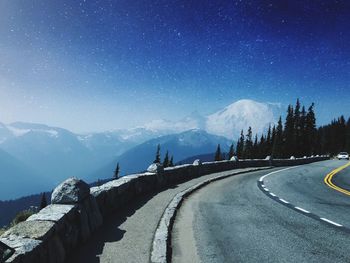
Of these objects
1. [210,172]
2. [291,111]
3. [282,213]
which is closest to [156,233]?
[282,213]

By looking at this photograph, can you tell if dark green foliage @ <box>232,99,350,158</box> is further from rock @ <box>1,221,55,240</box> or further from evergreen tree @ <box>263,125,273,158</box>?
rock @ <box>1,221,55,240</box>

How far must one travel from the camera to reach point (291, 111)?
106312 mm

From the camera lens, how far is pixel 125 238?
663 cm

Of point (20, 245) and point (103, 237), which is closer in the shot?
point (20, 245)

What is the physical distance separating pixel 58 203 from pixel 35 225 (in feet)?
4.99

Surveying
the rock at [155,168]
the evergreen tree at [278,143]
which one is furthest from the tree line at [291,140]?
the rock at [155,168]

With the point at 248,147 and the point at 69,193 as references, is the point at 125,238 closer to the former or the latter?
the point at 69,193

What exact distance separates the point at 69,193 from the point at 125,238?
1481 mm

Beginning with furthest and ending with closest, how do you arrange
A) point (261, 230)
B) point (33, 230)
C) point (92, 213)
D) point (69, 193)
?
point (261, 230) < point (92, 213) < point (69, 193) < point (33, 230)

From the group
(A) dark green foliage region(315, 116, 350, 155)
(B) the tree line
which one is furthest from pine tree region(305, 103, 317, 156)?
(A) dark green foliage region(315, 116, 350, 155)

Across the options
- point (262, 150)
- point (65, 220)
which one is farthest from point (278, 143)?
point (65, 220)

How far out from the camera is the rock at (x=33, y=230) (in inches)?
173

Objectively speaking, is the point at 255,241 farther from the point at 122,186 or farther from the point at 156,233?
the point at 122,186

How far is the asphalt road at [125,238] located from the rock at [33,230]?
36.6 inches
